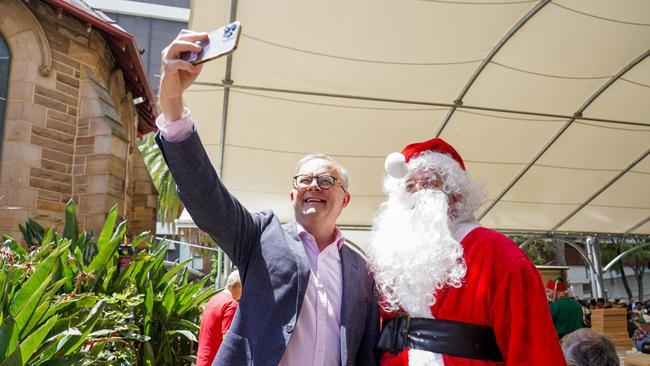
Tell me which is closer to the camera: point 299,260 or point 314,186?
point 299,260

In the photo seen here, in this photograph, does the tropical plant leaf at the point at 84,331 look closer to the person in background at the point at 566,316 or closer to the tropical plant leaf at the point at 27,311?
the tropical plant leaf at the point at 27,311

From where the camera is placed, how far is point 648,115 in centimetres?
752

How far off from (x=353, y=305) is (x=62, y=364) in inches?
51.0

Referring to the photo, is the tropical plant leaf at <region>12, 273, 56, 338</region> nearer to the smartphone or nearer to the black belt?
the smartphone

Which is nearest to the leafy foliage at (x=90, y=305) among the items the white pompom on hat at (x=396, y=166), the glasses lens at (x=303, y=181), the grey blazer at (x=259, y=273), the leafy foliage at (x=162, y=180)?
the grey blazer at (x=259, y=273)

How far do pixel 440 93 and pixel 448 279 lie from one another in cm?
521

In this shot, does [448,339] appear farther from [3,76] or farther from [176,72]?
[3,76]

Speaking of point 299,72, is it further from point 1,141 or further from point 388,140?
point 1,141

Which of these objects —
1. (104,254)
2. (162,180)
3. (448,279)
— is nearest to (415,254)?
(448,279)

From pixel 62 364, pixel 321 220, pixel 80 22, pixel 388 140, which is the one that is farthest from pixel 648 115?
pixel 80 22

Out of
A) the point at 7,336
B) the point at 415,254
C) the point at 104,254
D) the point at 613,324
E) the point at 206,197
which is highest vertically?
the point at 206,197

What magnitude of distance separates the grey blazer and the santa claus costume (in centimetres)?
18

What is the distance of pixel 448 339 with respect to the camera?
1.98 metres

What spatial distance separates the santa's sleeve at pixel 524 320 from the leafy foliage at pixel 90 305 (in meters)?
1.78
